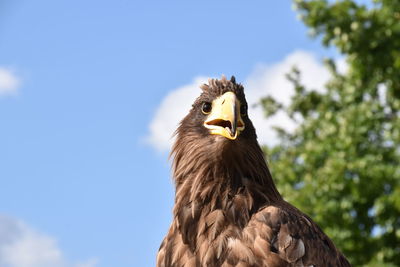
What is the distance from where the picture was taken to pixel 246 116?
5637mm

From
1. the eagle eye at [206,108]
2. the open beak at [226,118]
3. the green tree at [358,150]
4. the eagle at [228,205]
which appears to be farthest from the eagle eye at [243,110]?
the green tree at [358,150]

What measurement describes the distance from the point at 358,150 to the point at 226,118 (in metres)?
12.5

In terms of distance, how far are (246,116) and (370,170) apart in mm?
11667

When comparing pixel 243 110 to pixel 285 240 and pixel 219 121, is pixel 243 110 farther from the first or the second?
pixel 285 240

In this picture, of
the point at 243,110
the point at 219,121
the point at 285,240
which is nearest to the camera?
the point at 285,240

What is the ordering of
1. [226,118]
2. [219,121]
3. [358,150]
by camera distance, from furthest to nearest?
[358,150] < [219,121] < [226,118]

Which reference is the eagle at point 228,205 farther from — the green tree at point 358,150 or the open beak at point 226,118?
the green tree at point 358,150

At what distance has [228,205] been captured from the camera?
17.6 feet

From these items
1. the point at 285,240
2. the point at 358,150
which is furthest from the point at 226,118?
the point at 358,150

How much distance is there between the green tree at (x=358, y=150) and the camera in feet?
55.2

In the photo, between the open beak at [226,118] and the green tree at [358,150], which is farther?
the green tree at [358,150]

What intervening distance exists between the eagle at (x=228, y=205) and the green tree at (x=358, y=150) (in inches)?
426

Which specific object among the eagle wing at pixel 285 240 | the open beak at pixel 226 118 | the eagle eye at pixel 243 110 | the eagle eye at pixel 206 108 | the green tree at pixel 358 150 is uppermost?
the green tree at pixel 358 150

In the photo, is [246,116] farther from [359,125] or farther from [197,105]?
[359,125]
